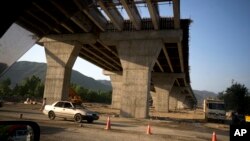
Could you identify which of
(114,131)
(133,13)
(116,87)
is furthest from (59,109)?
(116,87)

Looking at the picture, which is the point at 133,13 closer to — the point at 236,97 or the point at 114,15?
the point at 114,15

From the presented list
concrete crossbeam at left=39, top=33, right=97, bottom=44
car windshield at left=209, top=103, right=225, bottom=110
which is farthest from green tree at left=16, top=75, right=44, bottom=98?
car windshield at left=209, top=103, right=225, bottom=110

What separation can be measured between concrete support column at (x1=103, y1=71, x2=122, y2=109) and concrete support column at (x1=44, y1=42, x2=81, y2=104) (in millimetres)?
31856

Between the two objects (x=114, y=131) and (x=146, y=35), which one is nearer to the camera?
(x=114, y=131)

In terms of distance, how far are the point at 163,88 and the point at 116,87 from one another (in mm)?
13485

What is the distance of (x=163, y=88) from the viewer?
61969mm

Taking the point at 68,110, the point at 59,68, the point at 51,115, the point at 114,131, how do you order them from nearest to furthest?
the point at 114,131
the point at 68,110
the point at 51,115
the point at 59,68

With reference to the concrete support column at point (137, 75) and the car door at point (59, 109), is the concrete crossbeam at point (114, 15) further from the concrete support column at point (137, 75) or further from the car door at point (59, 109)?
the car door at point (59, 109)

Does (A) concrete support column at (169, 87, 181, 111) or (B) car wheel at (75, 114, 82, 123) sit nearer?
(B) car wheel at (75, 114, 82, 123)

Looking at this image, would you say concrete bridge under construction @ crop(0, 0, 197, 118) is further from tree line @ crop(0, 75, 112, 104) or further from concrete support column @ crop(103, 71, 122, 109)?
tree line @ crop(0, 75, 112, 104)

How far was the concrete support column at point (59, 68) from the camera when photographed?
35062 millimetres

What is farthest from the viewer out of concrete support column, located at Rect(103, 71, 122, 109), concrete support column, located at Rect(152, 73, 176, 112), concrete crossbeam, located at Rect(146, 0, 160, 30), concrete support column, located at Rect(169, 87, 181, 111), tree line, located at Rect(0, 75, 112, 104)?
tree line, located at Rect(0, 75, 112, 104)

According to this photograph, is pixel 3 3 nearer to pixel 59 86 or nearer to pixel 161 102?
pixel 59 86

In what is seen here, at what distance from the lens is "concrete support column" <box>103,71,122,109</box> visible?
67250 mm
